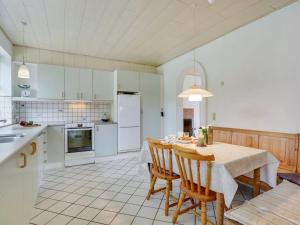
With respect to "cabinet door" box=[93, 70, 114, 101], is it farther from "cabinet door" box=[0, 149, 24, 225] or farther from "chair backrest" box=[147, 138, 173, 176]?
"cabinet door" box=[0, 149, 24, 225]

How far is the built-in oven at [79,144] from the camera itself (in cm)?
366

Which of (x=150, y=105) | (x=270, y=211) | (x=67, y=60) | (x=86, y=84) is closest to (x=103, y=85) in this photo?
(x=86, y=84)

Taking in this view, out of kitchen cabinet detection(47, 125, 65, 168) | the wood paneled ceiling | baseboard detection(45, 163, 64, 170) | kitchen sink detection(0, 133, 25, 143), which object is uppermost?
the wood paneled ceiling

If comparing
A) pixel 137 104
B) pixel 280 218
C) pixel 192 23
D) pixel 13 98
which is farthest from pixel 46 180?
pixel 192 23

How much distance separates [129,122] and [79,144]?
122cm

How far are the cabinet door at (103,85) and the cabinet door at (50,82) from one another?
705mm

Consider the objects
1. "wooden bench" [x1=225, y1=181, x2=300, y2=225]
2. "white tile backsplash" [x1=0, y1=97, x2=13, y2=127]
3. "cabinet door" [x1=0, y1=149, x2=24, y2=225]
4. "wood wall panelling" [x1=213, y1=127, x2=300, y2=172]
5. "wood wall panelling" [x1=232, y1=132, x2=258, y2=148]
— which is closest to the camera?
"cabinet door" [x1=0, y1=149, x2=24, y2=225]

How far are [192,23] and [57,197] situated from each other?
3193 mm

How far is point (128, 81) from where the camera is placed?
4.32 meters

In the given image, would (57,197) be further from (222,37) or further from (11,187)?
(222,37)

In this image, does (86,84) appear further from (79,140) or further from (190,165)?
(190,165)

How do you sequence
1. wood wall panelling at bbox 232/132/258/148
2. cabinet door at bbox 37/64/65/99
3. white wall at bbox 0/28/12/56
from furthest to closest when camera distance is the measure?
cabinet door at bbox 37/64/65/99, white wall at bbox 0/28/12/56, wood wall panelling at bbox 232/132/258/148

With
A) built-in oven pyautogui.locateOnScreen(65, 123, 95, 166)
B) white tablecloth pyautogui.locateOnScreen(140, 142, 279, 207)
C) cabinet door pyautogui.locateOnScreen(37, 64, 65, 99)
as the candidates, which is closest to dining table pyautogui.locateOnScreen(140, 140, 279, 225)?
white tablecloth pyautogui.locateOnScreen(140, 142, 279, 207)

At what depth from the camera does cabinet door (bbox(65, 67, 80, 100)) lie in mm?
3846
